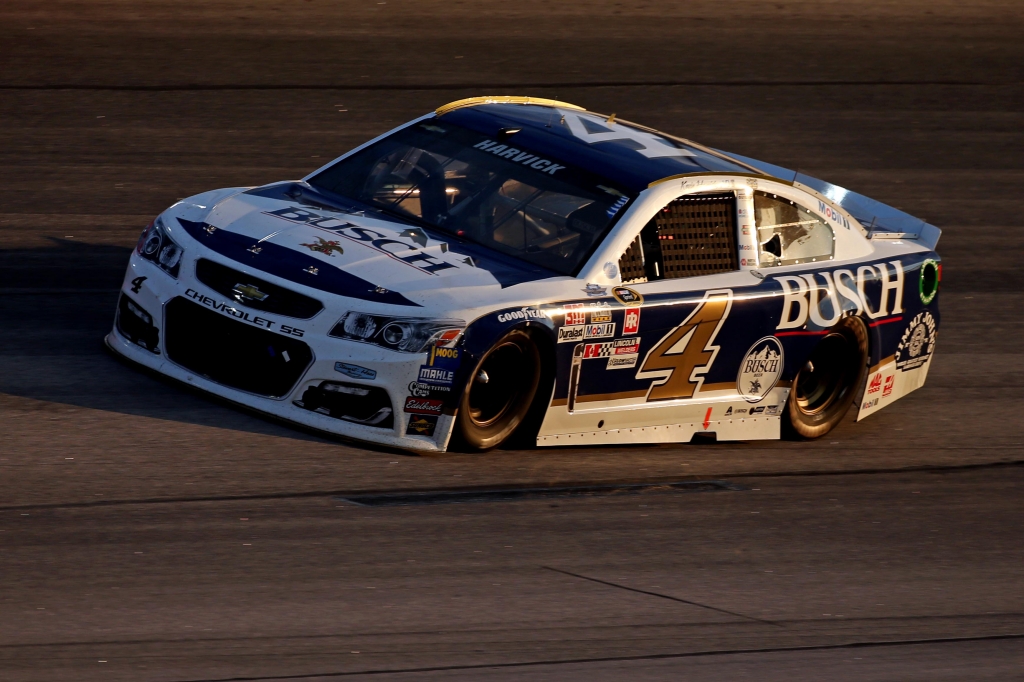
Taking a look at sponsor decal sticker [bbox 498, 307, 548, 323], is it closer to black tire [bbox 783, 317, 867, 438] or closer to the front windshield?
the front windshield

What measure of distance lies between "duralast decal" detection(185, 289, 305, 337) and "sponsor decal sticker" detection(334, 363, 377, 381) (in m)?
0.23

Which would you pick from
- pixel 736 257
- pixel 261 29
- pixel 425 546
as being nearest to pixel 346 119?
pixel 261 29

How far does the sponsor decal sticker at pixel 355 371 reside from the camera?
6.47 m

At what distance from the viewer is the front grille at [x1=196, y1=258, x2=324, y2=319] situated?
6.57 metres

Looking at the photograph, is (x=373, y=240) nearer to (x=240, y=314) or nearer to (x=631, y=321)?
(x=240, y=314)

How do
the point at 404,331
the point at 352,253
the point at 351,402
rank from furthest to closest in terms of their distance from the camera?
the point at 352,253 < the point at 351,402 < the point at 404,331

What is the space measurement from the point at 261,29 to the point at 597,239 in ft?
28.9

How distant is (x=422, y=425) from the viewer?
660 cm

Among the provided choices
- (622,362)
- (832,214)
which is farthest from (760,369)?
(832,214)

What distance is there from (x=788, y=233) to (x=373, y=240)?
2346 mm

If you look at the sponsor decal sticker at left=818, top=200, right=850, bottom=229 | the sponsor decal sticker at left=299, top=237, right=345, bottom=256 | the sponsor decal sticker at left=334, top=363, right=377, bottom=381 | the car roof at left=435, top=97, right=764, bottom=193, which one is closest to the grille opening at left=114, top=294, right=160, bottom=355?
the sponsor decal sticker at left=299, top=237, right=345, bottom=256

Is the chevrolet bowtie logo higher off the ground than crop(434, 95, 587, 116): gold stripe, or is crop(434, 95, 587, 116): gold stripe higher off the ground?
crop(434, 95, 587, 116): gold stripe

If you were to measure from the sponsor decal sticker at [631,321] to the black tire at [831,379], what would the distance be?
1.47 m

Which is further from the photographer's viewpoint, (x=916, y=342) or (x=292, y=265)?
(x=916, y=342)
